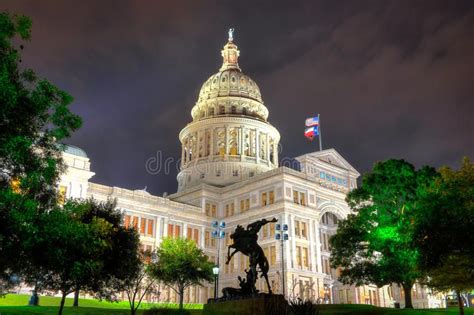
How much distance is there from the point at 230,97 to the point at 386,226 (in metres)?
72.3

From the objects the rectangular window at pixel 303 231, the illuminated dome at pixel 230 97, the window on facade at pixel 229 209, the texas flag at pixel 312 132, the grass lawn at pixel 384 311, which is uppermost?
the illuminated dome at pixel 230 97

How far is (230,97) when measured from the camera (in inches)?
4279

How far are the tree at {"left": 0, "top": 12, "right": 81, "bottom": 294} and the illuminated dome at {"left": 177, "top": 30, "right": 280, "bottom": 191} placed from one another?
240 feet

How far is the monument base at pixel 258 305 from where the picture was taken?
22312mm

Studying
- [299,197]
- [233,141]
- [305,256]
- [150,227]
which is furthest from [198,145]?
[305,256]

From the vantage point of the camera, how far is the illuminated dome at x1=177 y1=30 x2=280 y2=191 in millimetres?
97500

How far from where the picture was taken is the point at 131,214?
2830 inches

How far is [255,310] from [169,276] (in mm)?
30803

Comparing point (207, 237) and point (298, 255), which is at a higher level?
point (207, 237)

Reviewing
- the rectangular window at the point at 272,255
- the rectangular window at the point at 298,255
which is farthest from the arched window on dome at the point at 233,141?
the rectangular window at the point at 298,255

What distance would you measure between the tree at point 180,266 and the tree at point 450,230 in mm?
28437

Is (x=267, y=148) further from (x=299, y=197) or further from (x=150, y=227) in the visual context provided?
(x=150, y=227)

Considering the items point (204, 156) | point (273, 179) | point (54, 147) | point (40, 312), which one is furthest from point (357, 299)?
point (54, 147)

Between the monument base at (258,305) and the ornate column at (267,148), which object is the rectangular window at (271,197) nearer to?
the ornate column at (267,148)
